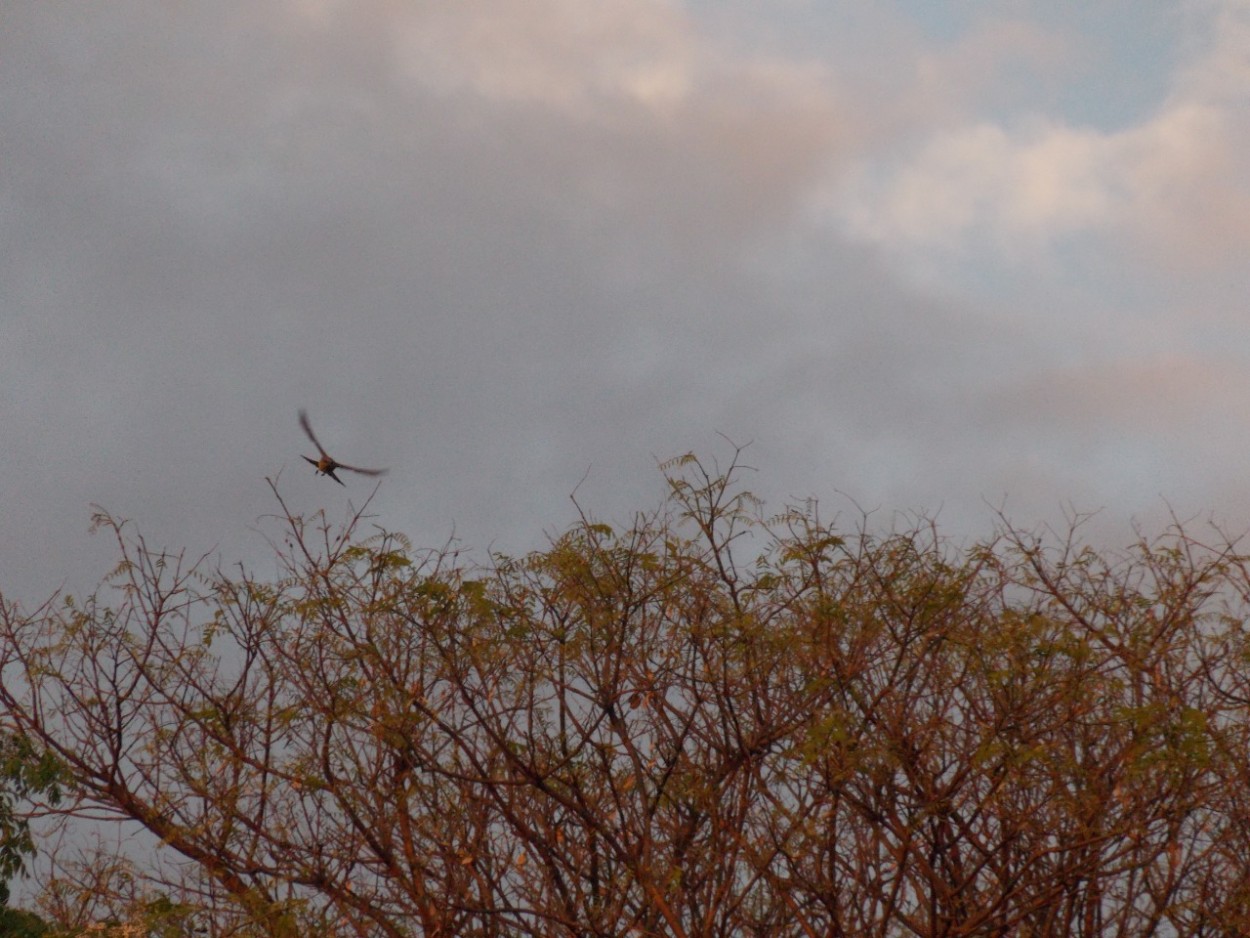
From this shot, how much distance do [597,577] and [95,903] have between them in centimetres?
431

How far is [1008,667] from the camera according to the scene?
736cm

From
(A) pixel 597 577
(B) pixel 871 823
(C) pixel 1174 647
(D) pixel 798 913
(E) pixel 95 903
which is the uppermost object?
(C) pixel 1174 647

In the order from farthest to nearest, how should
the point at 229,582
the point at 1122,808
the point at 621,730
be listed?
the point at 229,582
the point at 621,730
the point at 1122,808

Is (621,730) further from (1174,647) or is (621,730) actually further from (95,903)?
(95,903)

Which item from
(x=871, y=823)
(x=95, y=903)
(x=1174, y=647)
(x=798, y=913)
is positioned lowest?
(x=95, y=903)

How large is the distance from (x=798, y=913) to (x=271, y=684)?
3.42 meters

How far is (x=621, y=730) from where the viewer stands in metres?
7.87

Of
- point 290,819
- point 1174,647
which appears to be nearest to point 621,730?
point 290,819

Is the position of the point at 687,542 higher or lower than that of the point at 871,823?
higher

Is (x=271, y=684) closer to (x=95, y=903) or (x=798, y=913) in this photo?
(x=95, y=903)

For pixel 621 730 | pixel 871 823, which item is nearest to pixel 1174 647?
pixel 871 823

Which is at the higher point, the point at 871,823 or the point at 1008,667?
the point at 1008,667

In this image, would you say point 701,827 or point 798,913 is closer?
point 798,913

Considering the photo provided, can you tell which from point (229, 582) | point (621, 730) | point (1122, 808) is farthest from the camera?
point (229, 582)
